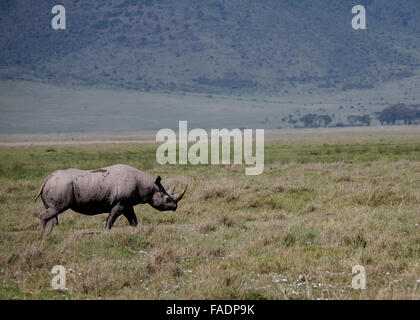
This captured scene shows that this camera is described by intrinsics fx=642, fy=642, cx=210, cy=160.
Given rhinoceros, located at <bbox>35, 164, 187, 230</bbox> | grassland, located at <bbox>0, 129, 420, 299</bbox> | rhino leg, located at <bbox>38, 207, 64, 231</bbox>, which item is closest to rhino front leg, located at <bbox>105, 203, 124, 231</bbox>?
rhinoceros, located at <bbox>35, 164, 187, 230</bbox>

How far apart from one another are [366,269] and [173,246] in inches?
133

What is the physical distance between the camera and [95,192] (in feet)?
43.1

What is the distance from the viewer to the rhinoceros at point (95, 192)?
1289 centimetres

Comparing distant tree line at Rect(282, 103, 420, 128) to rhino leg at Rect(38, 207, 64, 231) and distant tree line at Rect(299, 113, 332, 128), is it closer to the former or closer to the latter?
distant tree line at Rect(299, 113, 332, 128)

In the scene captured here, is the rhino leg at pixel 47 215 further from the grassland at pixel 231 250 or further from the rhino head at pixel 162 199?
the rhino head at pixel 162 199

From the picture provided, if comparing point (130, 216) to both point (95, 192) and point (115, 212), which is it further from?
point (95, 192)

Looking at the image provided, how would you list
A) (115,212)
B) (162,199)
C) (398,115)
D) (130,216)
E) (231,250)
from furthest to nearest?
(398,115)
(162,199)
(130,216)
(115,212)
(231,250)

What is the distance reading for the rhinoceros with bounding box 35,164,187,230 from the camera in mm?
12891

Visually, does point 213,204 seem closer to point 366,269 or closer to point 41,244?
point 41,244

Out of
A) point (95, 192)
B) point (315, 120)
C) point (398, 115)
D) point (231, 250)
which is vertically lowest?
point (231, 250)

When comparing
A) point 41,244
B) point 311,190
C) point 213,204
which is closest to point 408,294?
point 41,244

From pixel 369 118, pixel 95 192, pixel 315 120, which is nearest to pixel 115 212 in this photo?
pixel 95 192

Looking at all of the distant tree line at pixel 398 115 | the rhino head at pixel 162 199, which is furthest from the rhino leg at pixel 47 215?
the distant tree line at pixel 398 115

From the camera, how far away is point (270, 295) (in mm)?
8570
